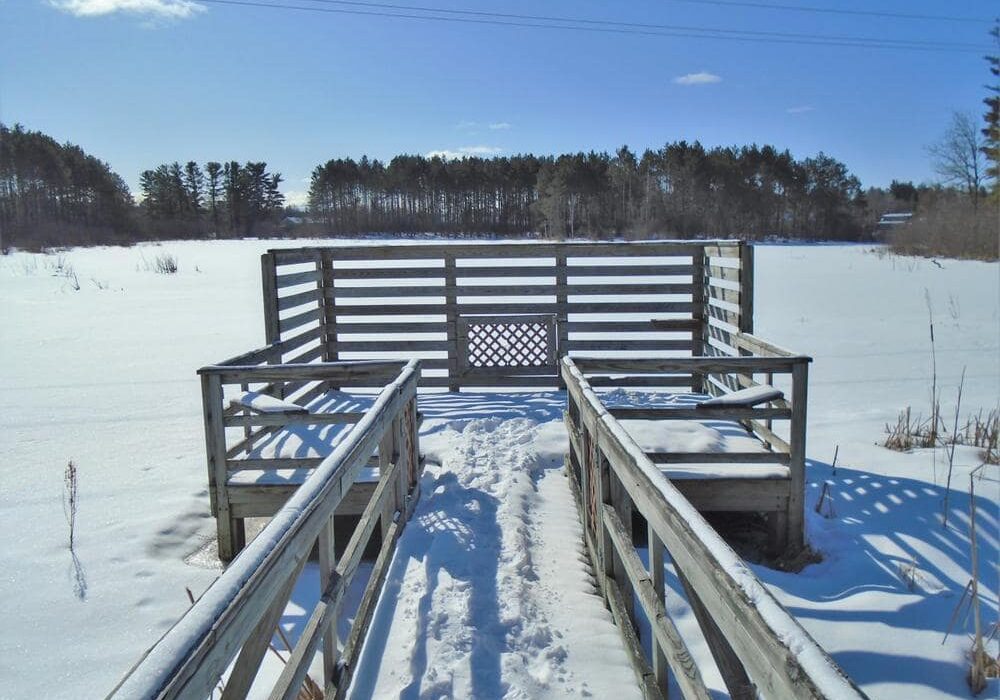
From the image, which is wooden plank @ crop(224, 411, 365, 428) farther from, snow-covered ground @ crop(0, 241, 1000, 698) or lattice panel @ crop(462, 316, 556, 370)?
lattice panel @ crop(462, 316, 556, 370)

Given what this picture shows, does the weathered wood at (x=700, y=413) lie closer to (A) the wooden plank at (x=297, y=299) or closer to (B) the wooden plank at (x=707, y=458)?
(B) the wooden plank at (x=707, y=458)

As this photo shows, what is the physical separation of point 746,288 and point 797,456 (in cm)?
266

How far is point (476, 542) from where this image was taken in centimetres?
397

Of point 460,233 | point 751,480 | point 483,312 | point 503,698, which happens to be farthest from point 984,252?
point 460,233

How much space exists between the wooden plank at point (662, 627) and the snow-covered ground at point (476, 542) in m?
0.44

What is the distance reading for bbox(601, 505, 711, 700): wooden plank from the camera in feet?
6.56

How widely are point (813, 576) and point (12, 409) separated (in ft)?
27.6

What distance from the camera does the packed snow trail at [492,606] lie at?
105 inches

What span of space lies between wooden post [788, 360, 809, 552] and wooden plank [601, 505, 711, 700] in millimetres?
2065

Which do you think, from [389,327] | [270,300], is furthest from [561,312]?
[270,300]

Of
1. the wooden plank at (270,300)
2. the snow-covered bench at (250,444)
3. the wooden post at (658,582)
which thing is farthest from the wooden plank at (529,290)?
the wooden post at (658,582)

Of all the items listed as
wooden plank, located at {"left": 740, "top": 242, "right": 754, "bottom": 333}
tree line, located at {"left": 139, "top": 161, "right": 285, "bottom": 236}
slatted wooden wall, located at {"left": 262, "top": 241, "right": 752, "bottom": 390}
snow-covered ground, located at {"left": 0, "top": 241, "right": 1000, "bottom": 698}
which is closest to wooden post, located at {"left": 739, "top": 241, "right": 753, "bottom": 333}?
wooden plank, located at {"left": 740, "top": 242, "right": 754, "bottom": 333}

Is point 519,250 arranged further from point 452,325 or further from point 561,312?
point 452,325

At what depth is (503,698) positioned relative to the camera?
2535mm
